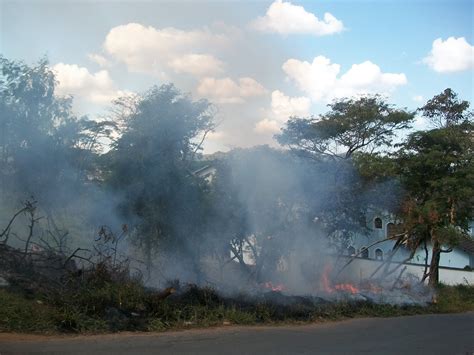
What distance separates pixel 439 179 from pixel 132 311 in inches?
448

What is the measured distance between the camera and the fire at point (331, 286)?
475 inches

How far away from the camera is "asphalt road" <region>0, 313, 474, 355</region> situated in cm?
616

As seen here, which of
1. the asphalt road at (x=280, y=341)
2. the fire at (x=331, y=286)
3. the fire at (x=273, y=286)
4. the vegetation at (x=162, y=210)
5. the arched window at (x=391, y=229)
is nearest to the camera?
the asphalt road at (x=280, y=341)

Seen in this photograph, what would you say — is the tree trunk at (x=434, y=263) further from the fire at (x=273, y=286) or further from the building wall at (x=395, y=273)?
the fire at (x=273, y=286)

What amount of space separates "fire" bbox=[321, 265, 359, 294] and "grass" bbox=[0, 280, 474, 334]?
1841 millimetres

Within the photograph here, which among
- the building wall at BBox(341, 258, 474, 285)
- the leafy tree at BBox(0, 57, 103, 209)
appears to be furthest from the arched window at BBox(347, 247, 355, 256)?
the leafy tree at BBox(0, 57, 103, 209)

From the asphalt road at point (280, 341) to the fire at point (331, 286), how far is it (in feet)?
7.01

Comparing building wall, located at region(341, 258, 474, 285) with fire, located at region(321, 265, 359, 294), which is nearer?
fire, located at region(321, 265, 359, 294)

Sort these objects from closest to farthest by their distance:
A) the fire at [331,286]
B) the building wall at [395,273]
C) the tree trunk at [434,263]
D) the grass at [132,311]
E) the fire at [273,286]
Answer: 1. the grass at [132,311]
2. the fire at [273,286]
3. the fire at [331,286]
4. the building wall at [395,273]
5. the tree trunk at [434,263]

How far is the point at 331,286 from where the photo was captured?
12.5 meters

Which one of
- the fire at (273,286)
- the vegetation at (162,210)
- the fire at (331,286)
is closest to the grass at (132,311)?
the vegetation at (162,210)

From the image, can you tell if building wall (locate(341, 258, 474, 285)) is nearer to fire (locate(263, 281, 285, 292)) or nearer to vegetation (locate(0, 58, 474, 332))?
vegetation (locate(0, 58, 474, 332))

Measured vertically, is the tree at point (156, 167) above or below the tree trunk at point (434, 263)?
above

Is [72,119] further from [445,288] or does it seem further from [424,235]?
[445,288]
